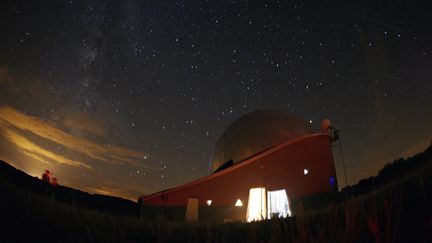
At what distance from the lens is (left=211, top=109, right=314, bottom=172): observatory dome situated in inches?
703

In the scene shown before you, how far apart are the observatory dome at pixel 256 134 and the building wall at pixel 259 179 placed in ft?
10.8

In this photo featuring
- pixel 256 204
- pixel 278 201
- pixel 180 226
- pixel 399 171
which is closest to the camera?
pixel 180 226

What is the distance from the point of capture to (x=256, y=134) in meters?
18.5

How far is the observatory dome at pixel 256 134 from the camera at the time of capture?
1787cm

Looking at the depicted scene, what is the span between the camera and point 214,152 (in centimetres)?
2206

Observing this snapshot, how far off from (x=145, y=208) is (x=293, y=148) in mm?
8078

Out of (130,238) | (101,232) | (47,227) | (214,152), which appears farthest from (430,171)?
(214,152)

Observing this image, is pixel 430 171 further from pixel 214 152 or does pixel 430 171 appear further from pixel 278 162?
pixel 214 152

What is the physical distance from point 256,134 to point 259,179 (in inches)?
202

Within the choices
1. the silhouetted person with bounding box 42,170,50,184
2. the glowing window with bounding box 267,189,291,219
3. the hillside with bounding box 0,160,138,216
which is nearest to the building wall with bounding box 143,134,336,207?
the glowing window with bounding box 267,189,291,219

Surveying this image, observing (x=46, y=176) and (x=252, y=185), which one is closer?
(x=252, y=185)

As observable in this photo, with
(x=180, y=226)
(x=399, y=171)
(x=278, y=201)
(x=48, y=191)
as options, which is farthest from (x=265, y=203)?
(x=48, y=191)

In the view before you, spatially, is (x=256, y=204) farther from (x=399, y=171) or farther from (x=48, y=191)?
(x=48, y=191)

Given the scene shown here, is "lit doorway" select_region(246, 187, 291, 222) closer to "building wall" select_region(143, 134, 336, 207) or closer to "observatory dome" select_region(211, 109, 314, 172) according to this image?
"building wall" select_region(143, 134, 336, 207)
